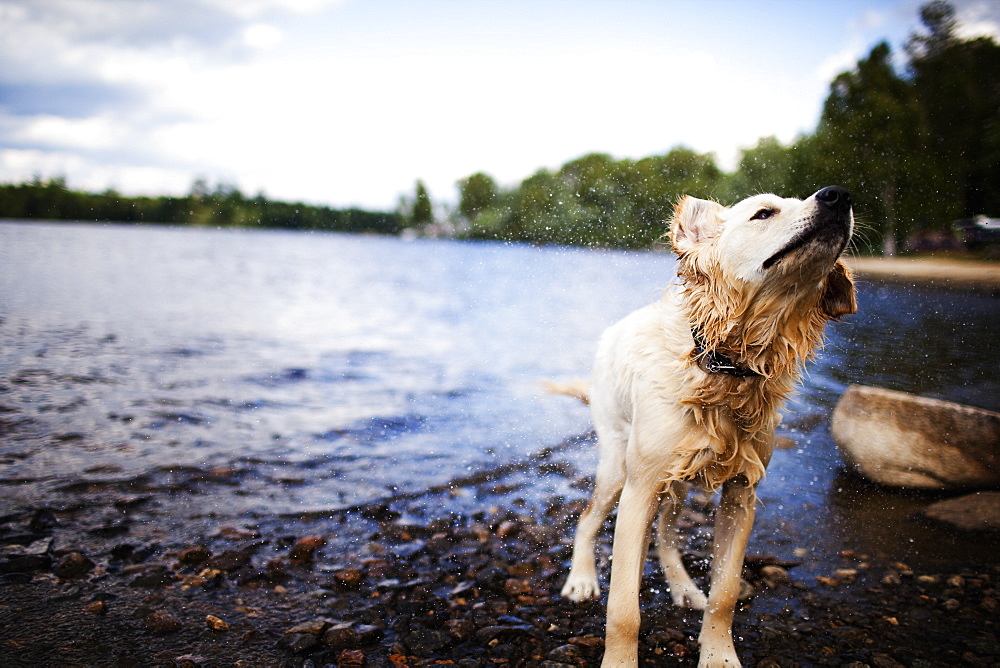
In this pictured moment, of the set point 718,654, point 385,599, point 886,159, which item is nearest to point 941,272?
point 886,159

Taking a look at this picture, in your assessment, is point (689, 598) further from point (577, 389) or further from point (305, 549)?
point (305, 549)

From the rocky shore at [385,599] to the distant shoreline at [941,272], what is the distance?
3459mm

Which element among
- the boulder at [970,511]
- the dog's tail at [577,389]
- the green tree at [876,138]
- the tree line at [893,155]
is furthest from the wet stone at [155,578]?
the green tree at [876,138]

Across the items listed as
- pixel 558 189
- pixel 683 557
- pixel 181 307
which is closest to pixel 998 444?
pixel 683 557

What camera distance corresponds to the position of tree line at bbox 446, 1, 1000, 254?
254 inches

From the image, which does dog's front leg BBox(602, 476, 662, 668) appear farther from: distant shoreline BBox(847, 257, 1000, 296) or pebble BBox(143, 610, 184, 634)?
distant shoreline BBox(847, 257, 1000, 296)

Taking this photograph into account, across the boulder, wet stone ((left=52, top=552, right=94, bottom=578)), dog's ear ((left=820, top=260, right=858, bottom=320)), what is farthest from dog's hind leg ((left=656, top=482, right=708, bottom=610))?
wet stone ((left=52, top=552, right=94, bottom=578))

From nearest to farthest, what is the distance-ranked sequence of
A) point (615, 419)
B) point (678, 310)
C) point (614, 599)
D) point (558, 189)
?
point (614, 599)
point (678, 310)
point (615, 419)
point (558, 189)

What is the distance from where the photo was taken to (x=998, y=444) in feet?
15.4

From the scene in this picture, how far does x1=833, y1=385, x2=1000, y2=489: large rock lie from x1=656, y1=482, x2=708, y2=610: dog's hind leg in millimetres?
2486

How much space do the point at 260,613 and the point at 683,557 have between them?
2868 millimetres

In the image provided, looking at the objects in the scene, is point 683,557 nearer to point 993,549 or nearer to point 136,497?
point 993,549

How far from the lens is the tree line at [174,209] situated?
14.7 m

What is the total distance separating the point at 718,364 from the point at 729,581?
1.21 m
